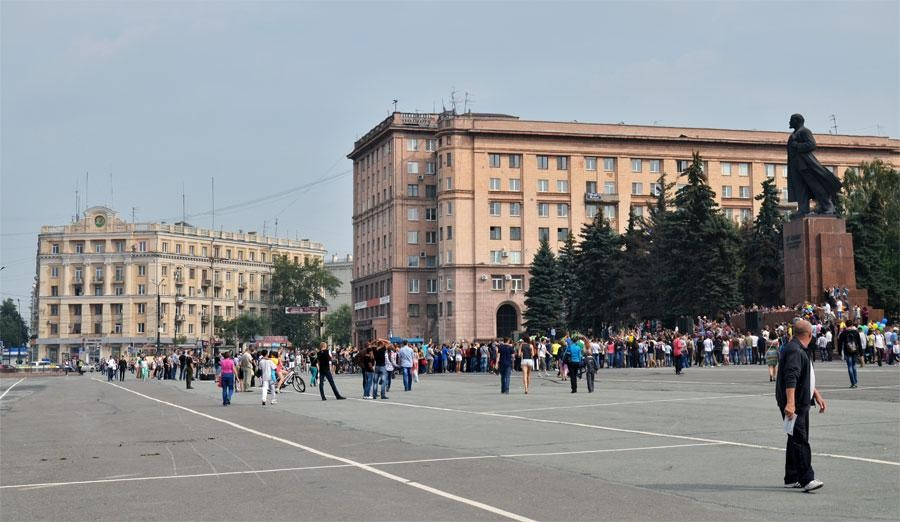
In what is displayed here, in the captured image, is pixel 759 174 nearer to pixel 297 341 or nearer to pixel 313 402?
pixel 297 341

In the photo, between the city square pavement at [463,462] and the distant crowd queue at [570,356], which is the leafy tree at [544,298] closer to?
the distant crowd queue at [570,356]

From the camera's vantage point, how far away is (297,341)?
13962 centimetres

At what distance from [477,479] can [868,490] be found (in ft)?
13.2

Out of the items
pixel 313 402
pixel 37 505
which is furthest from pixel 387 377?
pixel 37 505

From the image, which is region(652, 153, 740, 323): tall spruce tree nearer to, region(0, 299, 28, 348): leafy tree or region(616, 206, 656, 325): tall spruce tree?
region(616, 206, 656, 325): tall spruce tree

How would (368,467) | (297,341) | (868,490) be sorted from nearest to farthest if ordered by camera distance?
(868,490) → (368,467) → (297,341)

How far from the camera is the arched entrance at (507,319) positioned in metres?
103

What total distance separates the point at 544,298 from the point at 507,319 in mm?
14954

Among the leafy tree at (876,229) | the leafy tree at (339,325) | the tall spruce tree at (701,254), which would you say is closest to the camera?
the tall spruce tree at (701,254)

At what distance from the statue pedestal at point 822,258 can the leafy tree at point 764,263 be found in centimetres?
2747

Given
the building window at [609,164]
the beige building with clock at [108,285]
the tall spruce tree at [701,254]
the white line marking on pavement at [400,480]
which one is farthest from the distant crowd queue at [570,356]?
the beige building with clock at [108,285]

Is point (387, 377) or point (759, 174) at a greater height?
point (759, 174)

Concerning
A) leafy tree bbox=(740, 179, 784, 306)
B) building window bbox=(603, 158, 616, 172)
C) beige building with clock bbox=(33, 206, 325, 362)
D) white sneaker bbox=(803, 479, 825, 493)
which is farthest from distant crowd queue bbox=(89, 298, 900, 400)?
beige building with clock bbox=(33, 206, 325, 362)

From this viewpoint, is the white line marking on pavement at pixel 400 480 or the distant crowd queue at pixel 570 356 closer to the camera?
the white line marking on pavement at pixel 400 480
